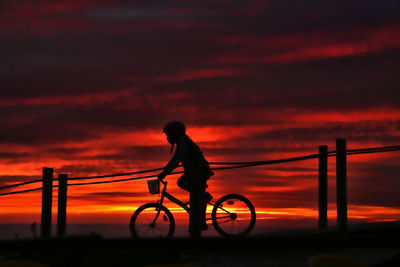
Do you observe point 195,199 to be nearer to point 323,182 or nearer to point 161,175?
point 161,175

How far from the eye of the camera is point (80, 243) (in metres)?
3.82

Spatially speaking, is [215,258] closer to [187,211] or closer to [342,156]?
[187,211]

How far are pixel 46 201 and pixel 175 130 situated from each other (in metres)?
5.18

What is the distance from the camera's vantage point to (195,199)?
920 cm

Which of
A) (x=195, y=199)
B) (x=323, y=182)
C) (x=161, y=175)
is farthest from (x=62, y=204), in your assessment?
(x=323, y=182)

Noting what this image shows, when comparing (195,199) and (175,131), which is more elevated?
(175,131)

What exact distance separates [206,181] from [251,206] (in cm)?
134

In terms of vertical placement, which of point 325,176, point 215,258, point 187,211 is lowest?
point 215,258

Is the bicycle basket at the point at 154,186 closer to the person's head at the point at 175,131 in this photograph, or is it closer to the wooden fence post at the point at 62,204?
the person's head at the point at 175,131

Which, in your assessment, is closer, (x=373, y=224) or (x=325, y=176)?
(x=373, y=224)

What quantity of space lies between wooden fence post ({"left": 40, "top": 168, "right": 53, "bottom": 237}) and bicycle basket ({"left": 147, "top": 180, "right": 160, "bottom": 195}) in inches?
157

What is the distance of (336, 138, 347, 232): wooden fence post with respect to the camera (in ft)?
32.8

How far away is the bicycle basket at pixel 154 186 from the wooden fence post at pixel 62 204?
155 inches

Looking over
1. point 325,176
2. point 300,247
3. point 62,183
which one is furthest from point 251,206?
point 300,247
